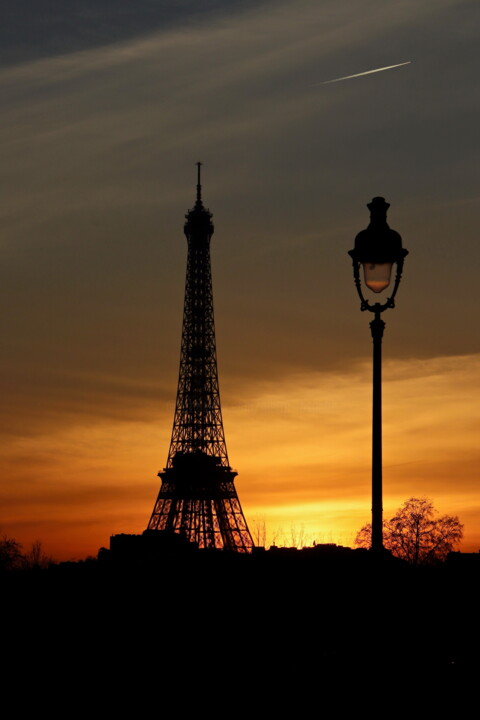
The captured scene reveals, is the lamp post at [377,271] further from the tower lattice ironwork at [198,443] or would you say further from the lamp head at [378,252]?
the tower lattice ironwork at [198,443]

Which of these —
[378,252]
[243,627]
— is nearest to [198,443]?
[243,627]

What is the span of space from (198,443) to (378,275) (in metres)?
155

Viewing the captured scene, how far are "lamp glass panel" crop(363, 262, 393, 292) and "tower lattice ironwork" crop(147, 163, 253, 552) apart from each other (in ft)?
451

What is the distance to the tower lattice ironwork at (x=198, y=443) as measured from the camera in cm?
16025

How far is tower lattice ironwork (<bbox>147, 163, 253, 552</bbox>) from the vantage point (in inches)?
6309

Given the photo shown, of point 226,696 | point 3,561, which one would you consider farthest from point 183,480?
point 226,696

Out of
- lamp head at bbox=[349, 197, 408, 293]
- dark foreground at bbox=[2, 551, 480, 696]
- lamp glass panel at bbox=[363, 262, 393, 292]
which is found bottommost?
dark foreground at bbox=[2, 551, 480, 696]

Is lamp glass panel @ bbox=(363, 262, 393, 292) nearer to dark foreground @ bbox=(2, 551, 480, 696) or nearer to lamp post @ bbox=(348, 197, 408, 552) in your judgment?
lamp post @ bbox=(348, 197, 408, 552)

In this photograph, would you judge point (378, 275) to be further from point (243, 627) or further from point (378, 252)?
point (243, 627)

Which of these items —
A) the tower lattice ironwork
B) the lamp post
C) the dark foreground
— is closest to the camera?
the lamp post

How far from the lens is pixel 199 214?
169750 millimetres

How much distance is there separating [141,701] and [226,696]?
1818 millimetres

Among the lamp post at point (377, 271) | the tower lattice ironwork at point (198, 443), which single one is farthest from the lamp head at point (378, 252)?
the tower lattice ironwork at point (198, 443)

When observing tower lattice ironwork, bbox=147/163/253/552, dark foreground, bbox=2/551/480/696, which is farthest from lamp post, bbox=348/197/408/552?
tower lattice ironwork, bbox=147/163/253/552
